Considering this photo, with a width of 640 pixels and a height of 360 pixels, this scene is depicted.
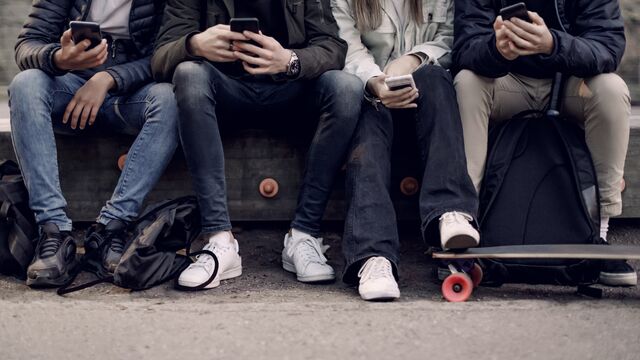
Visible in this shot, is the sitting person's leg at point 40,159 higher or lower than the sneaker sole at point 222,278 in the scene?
higher

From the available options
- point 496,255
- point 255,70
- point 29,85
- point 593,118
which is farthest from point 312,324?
point 29,85

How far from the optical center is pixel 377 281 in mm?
3436

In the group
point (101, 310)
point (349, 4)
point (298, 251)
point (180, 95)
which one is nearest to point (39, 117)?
point (180, 95)

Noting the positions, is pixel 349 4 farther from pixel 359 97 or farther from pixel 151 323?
pixel 151 323

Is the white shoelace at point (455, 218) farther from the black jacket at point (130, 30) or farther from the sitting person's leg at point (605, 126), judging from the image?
the black jacket at point (130, 30)

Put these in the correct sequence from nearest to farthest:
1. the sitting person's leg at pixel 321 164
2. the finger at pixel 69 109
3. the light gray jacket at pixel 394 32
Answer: the sitting person's leg at pixel 321 164 < the finger at pixel 69 109 < the light gray jacket at pixel 394 32

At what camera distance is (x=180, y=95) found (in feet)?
12.2

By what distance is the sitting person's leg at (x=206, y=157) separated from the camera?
3.71 meters

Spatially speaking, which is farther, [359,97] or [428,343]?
[359,97]

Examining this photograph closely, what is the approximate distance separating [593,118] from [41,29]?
2.45 meters

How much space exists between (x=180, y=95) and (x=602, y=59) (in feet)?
5.67

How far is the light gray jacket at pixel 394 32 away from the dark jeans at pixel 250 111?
0.36 m

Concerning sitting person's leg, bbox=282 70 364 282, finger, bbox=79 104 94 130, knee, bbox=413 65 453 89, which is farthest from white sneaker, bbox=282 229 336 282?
finger, bbox=79 104 94 130

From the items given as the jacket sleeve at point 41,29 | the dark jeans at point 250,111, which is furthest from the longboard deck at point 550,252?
the jacket sleeve at point 41,29
